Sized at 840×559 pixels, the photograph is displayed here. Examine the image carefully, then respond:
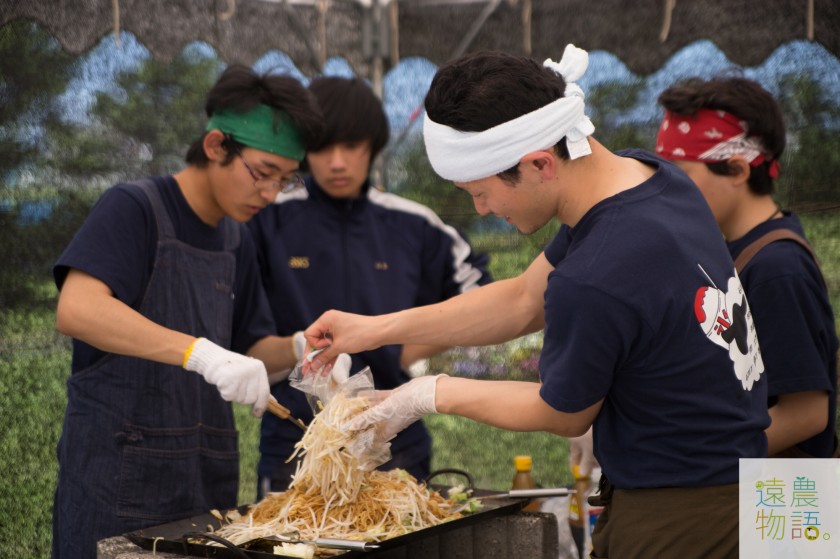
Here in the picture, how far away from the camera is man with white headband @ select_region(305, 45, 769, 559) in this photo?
6.79 ft

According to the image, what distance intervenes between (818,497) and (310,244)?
2388 mm

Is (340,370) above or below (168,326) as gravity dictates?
below

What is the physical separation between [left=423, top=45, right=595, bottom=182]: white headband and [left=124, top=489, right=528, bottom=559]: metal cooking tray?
111 centimetres

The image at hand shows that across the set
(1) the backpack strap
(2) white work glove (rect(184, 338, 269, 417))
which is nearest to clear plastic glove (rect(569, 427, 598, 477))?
(1) the backpack strap

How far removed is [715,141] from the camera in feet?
10.9

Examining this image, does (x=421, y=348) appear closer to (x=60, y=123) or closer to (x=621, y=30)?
(x=60, y=123)

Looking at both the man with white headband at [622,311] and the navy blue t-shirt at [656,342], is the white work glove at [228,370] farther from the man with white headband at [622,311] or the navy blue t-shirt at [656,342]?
the navy blue t-shirt at [656,342]

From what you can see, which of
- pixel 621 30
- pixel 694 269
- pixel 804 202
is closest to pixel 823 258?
pixel 804 202

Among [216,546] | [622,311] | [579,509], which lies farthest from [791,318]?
[216,546]

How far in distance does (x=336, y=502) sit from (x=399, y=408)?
486 millimetres

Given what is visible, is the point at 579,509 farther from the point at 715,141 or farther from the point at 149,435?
the point at 149,435

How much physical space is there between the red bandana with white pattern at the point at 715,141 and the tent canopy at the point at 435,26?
1691mm

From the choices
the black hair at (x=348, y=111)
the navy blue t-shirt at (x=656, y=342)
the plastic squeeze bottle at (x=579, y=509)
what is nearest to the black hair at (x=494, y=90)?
the navy blue t-shirt at (x=656, y=342)

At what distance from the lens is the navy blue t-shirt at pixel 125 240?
3021 millimetres
